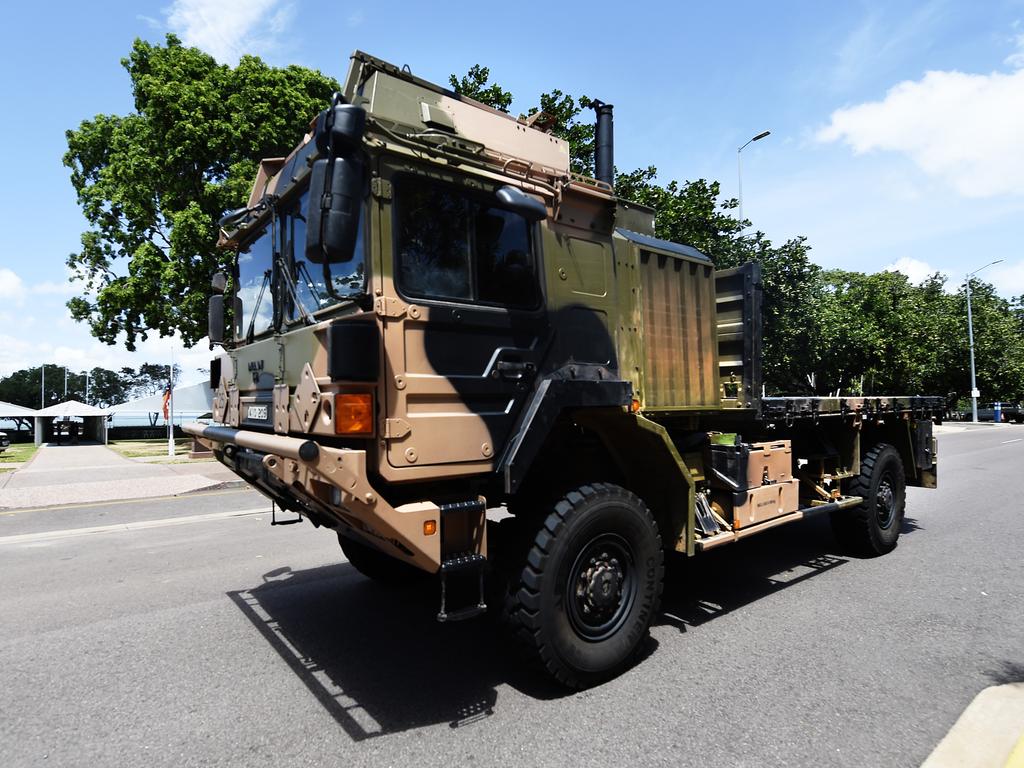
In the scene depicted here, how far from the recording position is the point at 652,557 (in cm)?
379

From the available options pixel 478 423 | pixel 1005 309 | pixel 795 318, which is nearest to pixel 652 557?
pixel 478 423

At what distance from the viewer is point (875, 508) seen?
6.20 metres

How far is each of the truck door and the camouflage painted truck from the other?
0.01 meters

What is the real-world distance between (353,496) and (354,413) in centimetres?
37

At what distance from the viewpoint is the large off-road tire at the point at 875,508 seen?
20.2ft

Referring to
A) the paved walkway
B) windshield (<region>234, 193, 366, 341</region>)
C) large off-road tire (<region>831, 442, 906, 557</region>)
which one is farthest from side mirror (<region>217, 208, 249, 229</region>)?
the paved walkway

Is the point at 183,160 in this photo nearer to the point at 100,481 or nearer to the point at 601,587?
the point at 100,481

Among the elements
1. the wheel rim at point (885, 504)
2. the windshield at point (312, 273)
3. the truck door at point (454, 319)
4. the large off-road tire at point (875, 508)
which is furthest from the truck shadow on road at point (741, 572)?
the windshield at point (312, 273)

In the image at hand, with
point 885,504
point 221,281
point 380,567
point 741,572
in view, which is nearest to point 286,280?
point 221,281

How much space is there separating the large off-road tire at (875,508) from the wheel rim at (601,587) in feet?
11.7

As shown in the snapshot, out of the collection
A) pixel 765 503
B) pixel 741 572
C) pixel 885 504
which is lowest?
pixel 741 572

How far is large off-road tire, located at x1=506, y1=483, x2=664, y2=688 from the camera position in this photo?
324cm

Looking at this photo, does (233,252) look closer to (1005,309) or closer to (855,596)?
(855,596)

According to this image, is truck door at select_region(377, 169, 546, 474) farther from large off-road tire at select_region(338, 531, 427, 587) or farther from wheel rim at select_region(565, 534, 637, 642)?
large off-road tire at select_region(338, 531, 427, 587)
